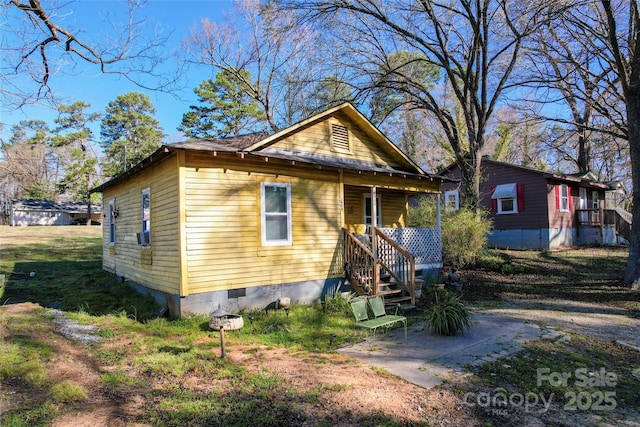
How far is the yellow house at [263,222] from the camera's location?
25.5 ft

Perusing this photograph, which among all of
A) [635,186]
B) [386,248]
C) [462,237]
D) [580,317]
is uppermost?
[635,186]

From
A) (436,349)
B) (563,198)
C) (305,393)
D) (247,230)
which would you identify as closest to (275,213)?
(247,230)

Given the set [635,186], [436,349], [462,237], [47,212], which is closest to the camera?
[436,349]

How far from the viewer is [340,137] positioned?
11.2 m

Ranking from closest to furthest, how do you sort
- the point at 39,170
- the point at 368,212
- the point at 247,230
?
the point at 247,230
the point at 368,212
the point at 39,170

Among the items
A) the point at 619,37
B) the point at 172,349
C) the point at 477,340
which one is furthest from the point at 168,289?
the point at 619,37

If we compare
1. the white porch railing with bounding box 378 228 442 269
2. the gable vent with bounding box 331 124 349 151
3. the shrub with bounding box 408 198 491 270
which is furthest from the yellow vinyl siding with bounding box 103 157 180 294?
the shrub with bounding box 408 198 491 270

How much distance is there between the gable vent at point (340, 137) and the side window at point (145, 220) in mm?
5363

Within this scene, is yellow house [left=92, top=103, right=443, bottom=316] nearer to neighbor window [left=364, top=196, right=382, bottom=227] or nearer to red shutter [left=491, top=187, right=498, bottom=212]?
neighbor window [left=364, top=196, right=382, bottom=227]

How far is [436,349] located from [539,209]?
17618mm

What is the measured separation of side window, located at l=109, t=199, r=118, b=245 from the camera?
1229 centimetres

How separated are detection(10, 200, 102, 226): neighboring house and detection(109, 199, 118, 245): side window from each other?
1488 inches

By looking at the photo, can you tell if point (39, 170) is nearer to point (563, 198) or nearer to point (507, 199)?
point (507, 199)

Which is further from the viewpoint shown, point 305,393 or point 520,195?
point 520,195
